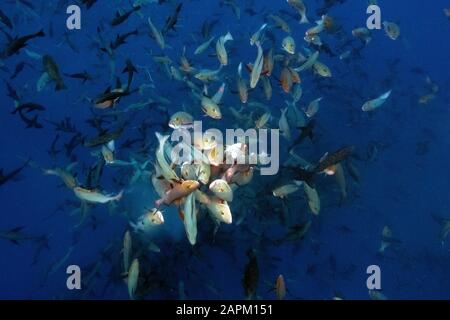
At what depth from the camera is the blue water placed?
6.48 metres

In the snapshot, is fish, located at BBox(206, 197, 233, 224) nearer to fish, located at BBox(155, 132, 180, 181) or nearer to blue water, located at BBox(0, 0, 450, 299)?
fish, located at BBox(155, 132, 180, 181)

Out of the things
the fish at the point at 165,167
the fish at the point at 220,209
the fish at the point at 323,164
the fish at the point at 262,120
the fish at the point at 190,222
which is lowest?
the fish at the point at 190,222

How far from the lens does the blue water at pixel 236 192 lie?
648cm

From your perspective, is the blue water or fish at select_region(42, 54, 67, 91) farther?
the blue water

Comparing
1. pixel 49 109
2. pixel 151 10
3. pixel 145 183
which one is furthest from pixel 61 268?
pixel 151 10

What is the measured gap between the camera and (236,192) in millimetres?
5754

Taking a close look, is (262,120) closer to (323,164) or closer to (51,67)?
(323,164)

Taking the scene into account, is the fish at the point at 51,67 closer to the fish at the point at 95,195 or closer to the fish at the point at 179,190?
the fish at the point at 95,195

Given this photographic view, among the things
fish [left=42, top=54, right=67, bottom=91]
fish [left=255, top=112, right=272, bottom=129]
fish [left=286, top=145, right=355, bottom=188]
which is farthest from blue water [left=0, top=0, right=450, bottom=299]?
fish [left=286, top=145, right=355, bottom=188]

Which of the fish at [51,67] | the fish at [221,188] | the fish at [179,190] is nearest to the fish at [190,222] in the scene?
the fish at [179,190]

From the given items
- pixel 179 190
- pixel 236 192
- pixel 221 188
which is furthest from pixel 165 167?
pixel 236 192
